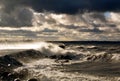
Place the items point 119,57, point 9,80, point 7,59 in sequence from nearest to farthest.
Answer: point 9,80, point 7,59, point 119,57

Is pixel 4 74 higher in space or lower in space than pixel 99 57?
higher

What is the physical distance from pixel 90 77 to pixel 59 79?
12.9ft

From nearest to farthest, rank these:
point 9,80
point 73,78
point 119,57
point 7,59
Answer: point 9,80
point 73,78
point 7,59
point 119,57

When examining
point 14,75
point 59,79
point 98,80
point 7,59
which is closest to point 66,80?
point 59,79

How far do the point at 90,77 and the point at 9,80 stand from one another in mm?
9040

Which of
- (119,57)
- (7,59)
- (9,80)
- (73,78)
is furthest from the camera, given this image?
(119,57)

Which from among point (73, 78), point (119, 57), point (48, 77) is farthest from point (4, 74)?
point (119, 57)

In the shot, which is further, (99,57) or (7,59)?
(99,57)

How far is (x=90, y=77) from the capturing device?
35156 millimetres

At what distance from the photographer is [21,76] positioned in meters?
34.5

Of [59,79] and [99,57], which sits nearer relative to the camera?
[59,79]

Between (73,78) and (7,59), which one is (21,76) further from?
(7,59)

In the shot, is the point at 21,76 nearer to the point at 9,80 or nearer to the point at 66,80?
the point at 9,80

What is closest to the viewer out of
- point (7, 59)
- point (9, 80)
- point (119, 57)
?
point (9, 80)
